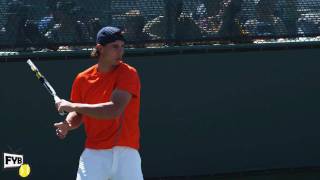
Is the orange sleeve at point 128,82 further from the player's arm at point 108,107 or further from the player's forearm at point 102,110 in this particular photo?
the player's forearm at point 102,110

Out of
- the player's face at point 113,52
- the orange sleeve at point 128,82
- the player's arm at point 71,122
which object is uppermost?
the player's face at point 113,52

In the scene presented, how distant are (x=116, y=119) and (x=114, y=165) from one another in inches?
11.7

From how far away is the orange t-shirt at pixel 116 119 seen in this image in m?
4.62

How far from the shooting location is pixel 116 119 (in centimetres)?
464

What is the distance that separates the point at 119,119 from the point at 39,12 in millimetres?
2808

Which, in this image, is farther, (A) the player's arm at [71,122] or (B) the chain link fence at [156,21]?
(B) the chain link fence at [156,21]

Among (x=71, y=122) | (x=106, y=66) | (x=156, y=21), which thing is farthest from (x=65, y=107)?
(x=156, y=21)

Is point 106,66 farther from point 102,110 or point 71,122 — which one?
point 71,122

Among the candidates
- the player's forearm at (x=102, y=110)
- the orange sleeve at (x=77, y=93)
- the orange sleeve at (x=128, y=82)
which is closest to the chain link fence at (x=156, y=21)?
the orange sleeve at (x=77, y=93)

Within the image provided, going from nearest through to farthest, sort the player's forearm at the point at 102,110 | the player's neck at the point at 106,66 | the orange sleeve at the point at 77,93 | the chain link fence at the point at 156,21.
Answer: the player's forearm at the point at 102,110
the player's neck at the point at 106,66
the orange sleeve at the point at 77,93
the chain link fence at the point at 156,21

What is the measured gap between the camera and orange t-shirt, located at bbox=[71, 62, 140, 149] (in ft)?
15.2

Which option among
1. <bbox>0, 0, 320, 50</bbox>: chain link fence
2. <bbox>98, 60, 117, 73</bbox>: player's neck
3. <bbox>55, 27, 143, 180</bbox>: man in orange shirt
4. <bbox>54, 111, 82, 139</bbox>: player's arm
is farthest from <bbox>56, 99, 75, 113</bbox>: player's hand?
<bbox>0, 0, 320, 50</bbox>: chain link fence

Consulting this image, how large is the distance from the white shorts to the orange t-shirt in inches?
1.8

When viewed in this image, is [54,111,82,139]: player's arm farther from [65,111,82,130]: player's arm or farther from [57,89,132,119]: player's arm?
[57,89,132,119]: player's arm
